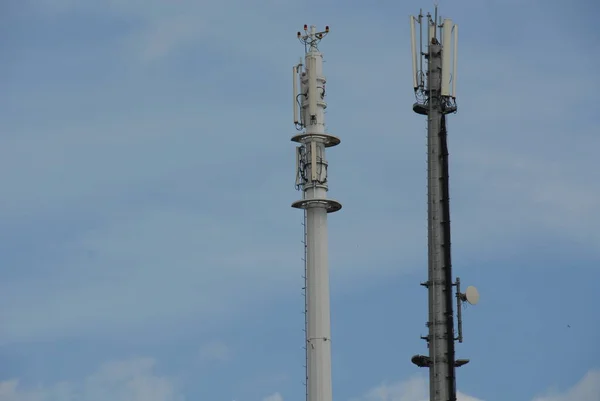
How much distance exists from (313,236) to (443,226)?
1406 cm

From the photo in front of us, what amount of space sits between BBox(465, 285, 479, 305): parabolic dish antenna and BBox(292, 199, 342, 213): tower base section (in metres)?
17.4

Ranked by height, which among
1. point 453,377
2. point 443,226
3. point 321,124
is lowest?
point 453,377

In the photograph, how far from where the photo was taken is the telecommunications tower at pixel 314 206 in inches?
6678

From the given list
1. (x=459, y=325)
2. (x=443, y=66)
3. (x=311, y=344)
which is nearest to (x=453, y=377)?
(x=459, y=325)

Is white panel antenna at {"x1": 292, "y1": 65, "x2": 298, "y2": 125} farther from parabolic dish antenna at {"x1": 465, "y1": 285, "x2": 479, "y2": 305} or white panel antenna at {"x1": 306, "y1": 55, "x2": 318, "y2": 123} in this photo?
parabolic dish antenna at {"x1": 465, "y1": 285, "x2": 479, "y2": 305}

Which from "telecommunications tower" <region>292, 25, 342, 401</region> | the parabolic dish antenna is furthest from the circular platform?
the parabolic dish antenna

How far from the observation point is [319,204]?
173 metres

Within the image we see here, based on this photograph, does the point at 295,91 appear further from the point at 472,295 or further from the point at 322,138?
the point at 472,295

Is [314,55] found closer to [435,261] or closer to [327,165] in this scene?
[327,165]

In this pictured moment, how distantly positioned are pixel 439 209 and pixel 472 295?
7751 millimetres

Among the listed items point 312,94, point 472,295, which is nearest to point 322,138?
point 312,94

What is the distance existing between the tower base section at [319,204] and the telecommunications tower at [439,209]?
11653mm

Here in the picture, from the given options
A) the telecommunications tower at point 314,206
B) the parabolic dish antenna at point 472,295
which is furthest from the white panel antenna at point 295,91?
the parabolic dish antenna at point 472,295

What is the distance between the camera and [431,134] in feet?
543
